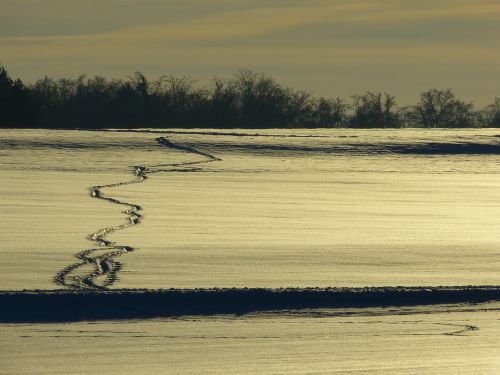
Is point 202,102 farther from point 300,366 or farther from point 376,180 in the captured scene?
point 300,366

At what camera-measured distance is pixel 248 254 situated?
7.14m

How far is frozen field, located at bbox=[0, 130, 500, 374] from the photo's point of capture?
463cm

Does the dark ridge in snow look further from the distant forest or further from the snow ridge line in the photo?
the distant forest

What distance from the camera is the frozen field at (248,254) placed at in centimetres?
463

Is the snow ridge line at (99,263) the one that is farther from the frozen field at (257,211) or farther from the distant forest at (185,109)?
the distant forest at (185,109)

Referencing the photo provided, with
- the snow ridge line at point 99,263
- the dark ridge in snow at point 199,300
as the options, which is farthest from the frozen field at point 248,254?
the dark ridge in snow at point 199,300

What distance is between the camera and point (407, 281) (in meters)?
6.24

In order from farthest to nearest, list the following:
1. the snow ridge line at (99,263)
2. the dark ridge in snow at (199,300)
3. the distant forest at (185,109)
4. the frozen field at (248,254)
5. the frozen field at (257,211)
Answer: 1. the distant forest at (185,109)
2. the frozen field at (257,211)
3. the snow ridge line at (99,263)
4. the dark ridge in snow at (199,300)
5. the frozen field at (248,254)

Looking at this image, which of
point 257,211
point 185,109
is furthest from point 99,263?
point 185,109

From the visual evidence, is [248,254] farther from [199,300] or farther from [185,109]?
[185,109]

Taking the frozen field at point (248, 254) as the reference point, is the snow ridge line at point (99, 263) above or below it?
above

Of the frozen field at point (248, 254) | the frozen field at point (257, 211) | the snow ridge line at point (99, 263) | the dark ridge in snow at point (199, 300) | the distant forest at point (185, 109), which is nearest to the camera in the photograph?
the frozen field at point (248, 254)

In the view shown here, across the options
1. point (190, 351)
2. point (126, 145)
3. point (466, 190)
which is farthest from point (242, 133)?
point (190, 351)

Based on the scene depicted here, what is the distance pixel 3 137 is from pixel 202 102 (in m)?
26.7
